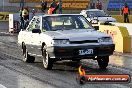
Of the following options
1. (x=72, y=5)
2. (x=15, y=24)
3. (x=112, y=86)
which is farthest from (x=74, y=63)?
(x=72, y=5)

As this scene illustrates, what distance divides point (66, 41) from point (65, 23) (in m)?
1.40

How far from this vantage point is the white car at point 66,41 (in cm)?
1158

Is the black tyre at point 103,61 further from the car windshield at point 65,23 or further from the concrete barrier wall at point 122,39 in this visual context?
the concrete barrier wall at point 122,39

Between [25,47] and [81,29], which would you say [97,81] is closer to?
[81,29]

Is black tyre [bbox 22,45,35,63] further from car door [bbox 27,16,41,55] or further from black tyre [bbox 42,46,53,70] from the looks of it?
black tyre [bbox 42,46,53,70]

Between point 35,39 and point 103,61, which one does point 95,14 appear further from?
point 103,61

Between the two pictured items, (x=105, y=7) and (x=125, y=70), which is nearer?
(x=125, y=70)

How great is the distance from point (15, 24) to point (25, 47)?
60.6ft

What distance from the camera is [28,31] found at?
14.1 m

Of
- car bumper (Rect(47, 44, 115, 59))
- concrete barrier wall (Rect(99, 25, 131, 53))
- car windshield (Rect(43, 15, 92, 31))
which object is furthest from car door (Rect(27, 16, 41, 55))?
concrete barrier wall (Rect(99, 25, 131, 53))

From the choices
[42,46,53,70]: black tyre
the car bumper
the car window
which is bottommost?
[42,46,53,70]: black tyre

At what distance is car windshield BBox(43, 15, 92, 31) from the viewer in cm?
1278

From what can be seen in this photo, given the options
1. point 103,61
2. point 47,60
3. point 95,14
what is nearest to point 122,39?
point 103,61

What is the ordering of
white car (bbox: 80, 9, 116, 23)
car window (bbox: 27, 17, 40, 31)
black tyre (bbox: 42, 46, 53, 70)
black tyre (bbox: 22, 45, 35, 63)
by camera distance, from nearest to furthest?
black tyre (bbox: 42, 46, 53, 70), car window (bbox: 27, 17, 40, 31), black tyre (bbox: 22, 45, 35, 63), white car (bbox: 80, 9, 116, 23)
